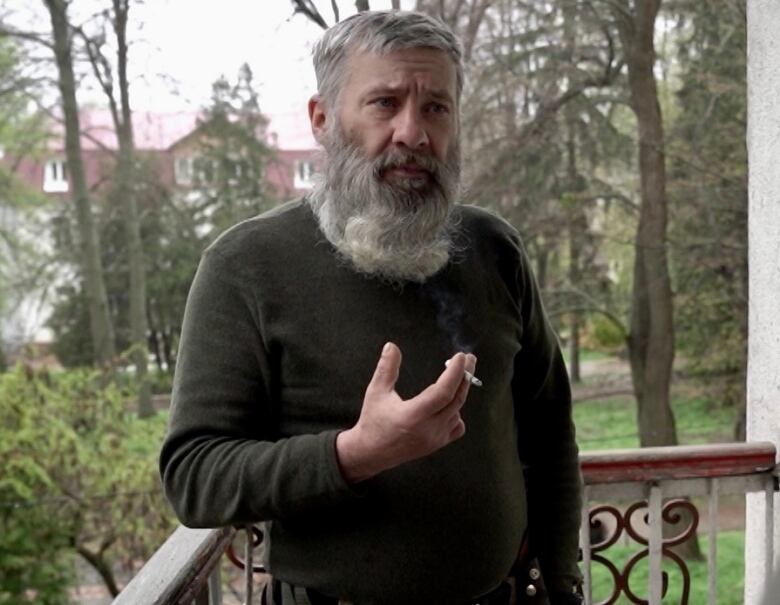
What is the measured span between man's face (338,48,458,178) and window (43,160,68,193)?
8.96 m

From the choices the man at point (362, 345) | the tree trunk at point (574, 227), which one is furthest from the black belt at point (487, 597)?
the tree trunk at point (574, 227)

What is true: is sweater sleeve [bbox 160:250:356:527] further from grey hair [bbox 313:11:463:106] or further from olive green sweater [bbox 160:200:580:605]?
grey hair [bbox 313:11:463:106]

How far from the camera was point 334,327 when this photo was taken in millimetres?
1224

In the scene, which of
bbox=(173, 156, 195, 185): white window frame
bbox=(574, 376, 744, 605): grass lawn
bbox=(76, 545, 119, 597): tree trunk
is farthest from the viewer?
bbox=(574, 376, 744, 605): grass lawn

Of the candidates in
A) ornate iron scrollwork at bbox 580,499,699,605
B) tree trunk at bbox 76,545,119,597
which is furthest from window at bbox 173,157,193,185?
ornate iron scrollwork at bbox 580,499,699,605

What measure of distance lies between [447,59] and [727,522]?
9.74 meters

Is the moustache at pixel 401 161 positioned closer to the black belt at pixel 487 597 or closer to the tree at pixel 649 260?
the black belt at pixel 487 597

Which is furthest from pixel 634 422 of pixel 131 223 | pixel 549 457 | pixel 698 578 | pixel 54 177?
pixel 549 457

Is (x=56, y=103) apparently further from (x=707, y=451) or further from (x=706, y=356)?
(x=707, y=451)

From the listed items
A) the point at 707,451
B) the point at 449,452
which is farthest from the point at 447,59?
the point at 707,451

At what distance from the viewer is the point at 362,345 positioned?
1.22 meters

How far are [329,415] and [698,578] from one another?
748 cm

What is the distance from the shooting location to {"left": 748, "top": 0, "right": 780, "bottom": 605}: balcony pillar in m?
2.02

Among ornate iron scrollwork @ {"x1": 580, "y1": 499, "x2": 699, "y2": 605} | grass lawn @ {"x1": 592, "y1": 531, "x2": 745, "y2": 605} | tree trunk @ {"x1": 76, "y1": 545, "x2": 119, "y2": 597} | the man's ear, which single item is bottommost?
grass lawn @ {"x1": 592, "y1": 531, "x2": 745, "y2": 605}
